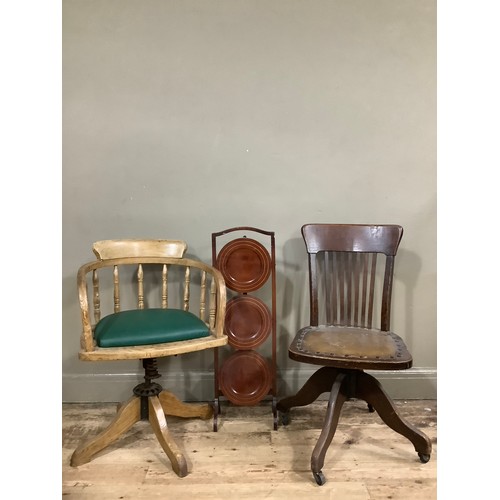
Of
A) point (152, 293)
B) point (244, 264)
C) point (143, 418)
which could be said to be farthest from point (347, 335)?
point (152, 293)

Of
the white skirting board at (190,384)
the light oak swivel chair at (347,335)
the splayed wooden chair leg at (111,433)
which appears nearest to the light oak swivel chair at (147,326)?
the splayed wooden chair leg at (111,433)

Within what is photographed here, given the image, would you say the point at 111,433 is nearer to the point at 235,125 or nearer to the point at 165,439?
the point at 165,439

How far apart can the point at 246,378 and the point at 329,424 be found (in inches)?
A: 21.1

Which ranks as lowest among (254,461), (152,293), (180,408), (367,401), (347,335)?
(254,461)

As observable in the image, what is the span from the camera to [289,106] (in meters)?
2.29

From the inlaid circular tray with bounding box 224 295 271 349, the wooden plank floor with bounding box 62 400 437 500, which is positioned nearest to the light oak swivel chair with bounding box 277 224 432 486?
the wooden plank floor with bounding box 62 400 437 500

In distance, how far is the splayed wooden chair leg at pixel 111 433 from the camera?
1.71m

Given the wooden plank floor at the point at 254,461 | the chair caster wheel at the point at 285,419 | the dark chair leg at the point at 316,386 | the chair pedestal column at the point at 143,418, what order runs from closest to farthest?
Answer: the wooden plank floor at the point at 254,461
the chair pedestal column at the point at 143,418
the dark chair leg at the point at 316,386
the chair caster wheel at the point at 285,419

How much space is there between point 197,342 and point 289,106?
1.41 meters

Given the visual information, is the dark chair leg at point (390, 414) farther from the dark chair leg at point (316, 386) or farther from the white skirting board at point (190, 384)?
the white skirting board at point (190, 384)

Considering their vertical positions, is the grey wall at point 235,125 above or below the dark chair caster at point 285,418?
above

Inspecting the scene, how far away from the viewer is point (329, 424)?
1.68 meters

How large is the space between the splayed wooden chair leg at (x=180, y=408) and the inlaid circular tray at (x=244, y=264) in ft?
2.03

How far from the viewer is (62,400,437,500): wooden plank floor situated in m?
1.56
